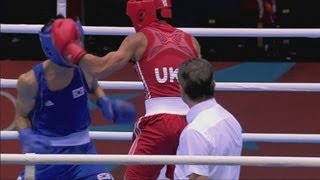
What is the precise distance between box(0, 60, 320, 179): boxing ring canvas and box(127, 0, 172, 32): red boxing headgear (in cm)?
215

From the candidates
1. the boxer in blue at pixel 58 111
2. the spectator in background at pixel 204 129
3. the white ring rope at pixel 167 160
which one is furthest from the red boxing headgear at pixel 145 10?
the white ring rope at pixel 167 160

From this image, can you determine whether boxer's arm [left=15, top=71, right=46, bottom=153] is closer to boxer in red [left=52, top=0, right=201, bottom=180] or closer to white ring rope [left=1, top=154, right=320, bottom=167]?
boxer in red [left=52, top=0, right=201, bottom=180]

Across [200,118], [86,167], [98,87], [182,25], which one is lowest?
[182,25]

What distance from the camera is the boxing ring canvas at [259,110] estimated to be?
20.4 feet

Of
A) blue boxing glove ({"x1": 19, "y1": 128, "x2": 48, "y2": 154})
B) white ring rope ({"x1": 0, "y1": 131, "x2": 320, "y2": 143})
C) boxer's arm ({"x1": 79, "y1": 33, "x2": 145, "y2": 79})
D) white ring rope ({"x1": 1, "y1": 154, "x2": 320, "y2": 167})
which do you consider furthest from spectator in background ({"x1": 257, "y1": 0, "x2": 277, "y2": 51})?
white ring rope ({"x1": 1, "y1": 154, "x2": 320, "y2": 167})

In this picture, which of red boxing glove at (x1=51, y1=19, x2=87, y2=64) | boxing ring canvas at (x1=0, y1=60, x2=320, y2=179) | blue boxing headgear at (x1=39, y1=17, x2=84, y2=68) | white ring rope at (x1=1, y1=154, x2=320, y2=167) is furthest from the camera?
boxing ring canvas at (x1=0, y1=60, x2=320, y2=179)

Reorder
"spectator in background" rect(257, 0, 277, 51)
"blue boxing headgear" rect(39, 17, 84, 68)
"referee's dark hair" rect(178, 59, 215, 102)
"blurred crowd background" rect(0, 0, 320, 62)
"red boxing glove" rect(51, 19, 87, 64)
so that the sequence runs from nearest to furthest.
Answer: "referee's dark hair" rect(178, 59, 215, 102) < "red boxing glove" rect(51, 19, 87, 64) < "blue boxing headgear" rect(39, 17, 84, 68) < "blurred crowd background" rect(0, 0, 320, 62) < "spectator in background" rect(257, 0, 277, 51)

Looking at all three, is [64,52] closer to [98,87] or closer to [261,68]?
[98,87]

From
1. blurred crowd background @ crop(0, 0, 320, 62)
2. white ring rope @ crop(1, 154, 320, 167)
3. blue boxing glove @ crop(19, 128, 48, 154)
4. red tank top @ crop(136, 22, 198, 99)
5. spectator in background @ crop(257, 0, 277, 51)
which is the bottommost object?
blurred crowd background @ crop(0, 0, 320, 62)

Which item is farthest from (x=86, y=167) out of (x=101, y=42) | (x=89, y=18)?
(x=89, y=18)

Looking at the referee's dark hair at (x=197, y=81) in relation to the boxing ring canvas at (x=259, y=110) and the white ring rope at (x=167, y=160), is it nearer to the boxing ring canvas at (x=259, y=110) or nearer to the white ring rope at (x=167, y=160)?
the white ring rope at (x=167, y=160)

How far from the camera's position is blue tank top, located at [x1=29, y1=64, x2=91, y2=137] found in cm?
396

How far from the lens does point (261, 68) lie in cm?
661

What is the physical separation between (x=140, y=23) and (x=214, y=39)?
4300 millimetres
